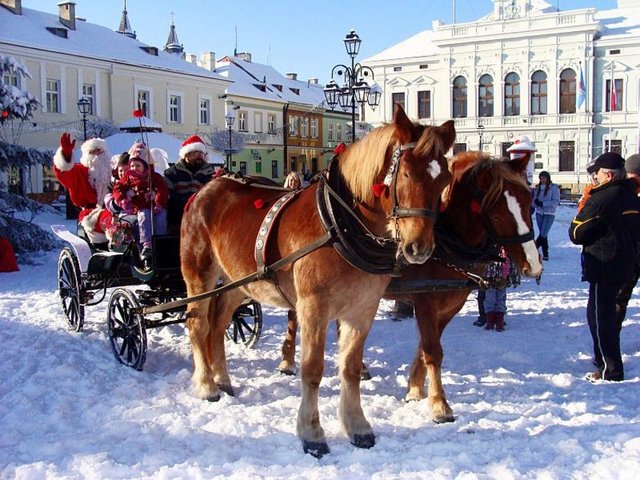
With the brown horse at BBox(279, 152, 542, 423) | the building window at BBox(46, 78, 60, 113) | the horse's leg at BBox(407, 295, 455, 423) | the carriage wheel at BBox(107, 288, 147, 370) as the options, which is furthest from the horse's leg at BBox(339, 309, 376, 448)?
the building window at BBox(46, 78, 60, 113)

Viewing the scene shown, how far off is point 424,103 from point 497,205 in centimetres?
4162

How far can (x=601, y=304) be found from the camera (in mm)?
5625

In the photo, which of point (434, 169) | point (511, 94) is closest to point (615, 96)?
point (511, 94)

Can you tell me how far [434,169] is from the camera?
142 inches

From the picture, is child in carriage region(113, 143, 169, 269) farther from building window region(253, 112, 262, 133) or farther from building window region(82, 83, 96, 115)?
building window region(253, 112, 262, 133)

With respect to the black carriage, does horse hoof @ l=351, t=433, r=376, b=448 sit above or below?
below

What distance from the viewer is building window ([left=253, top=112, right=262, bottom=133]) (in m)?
43.6

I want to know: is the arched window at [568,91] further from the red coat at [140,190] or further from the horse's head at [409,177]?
the horse's head at [409,177]

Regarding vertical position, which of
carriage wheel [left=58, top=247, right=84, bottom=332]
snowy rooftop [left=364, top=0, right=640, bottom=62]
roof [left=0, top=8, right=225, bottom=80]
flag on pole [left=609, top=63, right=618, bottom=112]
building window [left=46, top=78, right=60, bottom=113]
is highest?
snowy rooftop [left=364, top=0, right=640, bottom=62]

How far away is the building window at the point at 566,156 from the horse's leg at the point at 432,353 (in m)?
38.7

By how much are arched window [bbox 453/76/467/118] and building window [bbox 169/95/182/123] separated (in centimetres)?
1851

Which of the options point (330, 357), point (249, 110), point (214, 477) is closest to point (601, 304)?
point (330, 357)

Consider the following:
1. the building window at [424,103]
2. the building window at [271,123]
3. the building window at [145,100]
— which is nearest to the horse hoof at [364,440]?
the building window at [145,100]

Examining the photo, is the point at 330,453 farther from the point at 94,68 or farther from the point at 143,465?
the point at 94,68
